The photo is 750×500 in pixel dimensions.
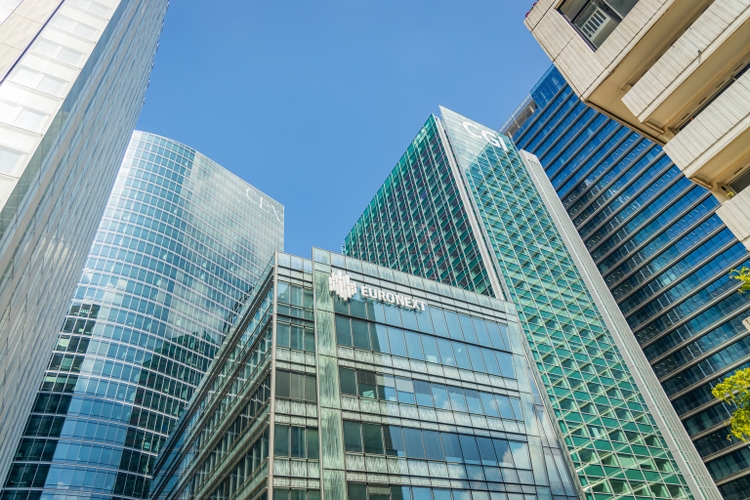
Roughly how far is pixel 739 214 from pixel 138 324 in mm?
83455

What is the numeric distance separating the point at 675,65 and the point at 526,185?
204ft

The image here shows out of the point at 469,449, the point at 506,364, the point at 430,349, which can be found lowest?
the point at 469,449

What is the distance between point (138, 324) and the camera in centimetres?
8150

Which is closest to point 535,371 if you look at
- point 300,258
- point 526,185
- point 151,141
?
point 300,258

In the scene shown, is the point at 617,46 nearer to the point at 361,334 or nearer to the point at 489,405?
the point at 361,334

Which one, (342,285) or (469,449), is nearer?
(469,449)

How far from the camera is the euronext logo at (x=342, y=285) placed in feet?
116

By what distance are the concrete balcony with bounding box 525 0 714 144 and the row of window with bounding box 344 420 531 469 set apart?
2056 centimetres

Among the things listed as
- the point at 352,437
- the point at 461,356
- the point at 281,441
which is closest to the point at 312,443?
the point at 281,441

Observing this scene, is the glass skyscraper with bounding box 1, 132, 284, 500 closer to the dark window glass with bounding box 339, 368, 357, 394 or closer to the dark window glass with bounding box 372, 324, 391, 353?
the dark window glass with bounding box 339, 368, 357, 394

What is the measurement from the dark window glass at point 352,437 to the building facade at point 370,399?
0.20ft

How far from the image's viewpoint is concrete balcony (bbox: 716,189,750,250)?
47.7 feet

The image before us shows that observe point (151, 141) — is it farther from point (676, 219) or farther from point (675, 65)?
point (675, 65)

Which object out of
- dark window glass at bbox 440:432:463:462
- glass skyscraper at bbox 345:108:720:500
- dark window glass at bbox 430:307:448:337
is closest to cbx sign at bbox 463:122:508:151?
glass skyscraper at bbox 345:108:720:500
